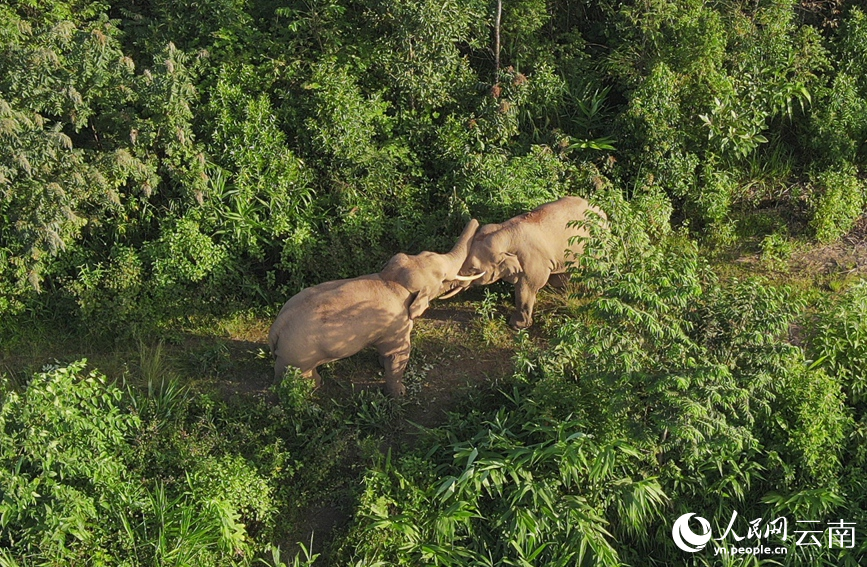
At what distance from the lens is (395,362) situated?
869cm

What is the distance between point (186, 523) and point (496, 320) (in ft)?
12.2

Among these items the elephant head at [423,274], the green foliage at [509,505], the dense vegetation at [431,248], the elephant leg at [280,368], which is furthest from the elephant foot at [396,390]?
the elephant leg at [280,368]

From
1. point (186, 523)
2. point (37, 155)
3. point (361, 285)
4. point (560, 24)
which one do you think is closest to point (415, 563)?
point (186, 523)

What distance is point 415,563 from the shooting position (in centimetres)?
750

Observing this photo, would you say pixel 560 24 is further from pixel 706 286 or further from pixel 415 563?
pixel 415 563

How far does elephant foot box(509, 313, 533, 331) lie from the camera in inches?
375

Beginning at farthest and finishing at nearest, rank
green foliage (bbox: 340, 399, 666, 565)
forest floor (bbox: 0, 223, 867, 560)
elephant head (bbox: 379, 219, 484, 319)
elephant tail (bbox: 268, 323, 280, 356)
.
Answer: forest floor (bbox: 0, 223, 867, 560), elephant head (bbox: 379, 219, 484, 319), elephant tail (bbox: 268, 323, 280, 356), green foliage (bbox: 340, 399, 666, 565)

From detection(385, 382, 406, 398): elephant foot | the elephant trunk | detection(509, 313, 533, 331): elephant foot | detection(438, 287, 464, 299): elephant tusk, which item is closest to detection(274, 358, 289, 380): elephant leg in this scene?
detection(385, 382, 406, 398): elephant foot

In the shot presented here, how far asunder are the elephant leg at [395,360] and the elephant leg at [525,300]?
1.33 metres

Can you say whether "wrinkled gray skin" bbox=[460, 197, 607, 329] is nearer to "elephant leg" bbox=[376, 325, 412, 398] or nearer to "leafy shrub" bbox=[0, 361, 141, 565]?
"elephant leg" bbox=[376, 325, 412, 398]

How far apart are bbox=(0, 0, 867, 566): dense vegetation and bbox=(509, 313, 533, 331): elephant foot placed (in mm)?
187

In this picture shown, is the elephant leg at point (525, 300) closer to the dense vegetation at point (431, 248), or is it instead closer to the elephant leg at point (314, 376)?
the dense vegetation at point (431, 248)

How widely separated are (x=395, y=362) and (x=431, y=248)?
1.70 metres

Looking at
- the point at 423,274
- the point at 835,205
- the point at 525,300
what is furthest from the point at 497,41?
the point at 835,205
